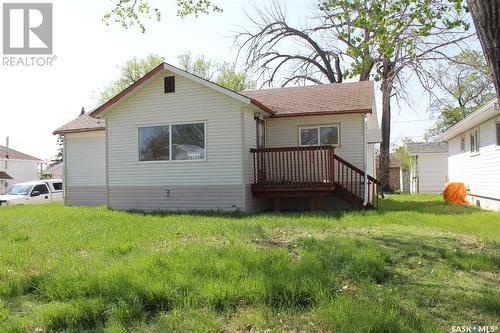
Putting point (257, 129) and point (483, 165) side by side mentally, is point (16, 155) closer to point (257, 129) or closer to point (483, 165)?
point (257, 129)

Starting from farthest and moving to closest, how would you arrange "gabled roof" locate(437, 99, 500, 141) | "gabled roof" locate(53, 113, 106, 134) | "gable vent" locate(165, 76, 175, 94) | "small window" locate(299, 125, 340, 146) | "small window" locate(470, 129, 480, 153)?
1. "gabled roof" locate(53, 113, 106, 134)
2. "small window" locate(470, 129, 480, 153)
3. "small window" locate(299, 125, 340, 146)
4. "gable vent" locate(165, 76, 175, 94)
5. "gabled roof" locate(437, 99, 500, 141)

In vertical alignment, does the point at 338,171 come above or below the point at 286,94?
below

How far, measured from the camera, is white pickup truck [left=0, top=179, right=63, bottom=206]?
20.2 meters

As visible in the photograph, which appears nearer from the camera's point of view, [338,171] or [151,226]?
[151,226]

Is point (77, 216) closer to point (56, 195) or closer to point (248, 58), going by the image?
point (56, 195)

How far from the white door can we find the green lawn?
12.9 metres

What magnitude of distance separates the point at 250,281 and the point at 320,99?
488 inches

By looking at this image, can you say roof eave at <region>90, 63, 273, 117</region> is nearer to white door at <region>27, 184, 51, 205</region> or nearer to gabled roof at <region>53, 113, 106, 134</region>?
gabled roof at <region>53, 113, 106, 134</region>

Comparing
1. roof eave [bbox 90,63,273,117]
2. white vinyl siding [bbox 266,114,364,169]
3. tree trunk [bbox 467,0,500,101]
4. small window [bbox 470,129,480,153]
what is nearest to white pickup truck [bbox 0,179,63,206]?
roof eave [bbox 90,63,273,117]

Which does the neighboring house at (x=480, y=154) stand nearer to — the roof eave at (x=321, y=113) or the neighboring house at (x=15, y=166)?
the roof eave at (x=321, y=113)

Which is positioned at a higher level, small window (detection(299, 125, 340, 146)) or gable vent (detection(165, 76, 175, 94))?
gable vent (detection(165, 76, 175, 94))

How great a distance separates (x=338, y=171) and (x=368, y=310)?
10.9 m

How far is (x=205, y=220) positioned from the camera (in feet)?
37.3

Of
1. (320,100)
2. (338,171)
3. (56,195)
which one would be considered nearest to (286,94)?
(320,100)
